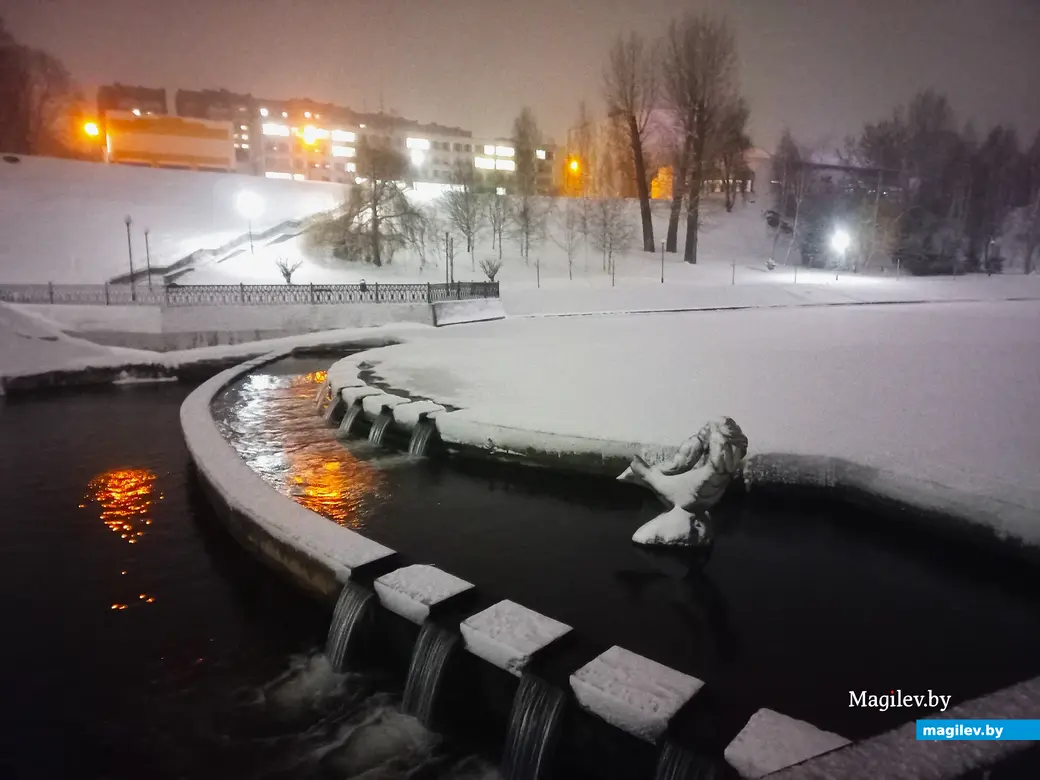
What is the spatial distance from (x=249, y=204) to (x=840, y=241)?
162 feet

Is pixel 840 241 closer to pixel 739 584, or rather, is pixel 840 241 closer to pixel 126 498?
pixel 739 584

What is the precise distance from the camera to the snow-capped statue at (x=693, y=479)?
6582mm

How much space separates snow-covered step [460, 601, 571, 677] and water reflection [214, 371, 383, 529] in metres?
3.09

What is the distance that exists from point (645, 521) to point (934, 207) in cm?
6911

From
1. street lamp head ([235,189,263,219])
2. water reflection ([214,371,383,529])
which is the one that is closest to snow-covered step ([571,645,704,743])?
water reflection ([214,371,383,529])

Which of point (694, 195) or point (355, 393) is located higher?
point (694, 195)

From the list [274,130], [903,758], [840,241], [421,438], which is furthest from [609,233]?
[274,130]

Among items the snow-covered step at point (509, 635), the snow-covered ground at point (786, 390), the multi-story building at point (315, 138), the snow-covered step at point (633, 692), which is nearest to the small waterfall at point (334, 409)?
the snow-covered ground at point (786, 390)

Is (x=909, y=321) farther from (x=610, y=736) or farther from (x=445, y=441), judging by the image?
(x=610, y=736)

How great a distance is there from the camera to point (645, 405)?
36.4ft

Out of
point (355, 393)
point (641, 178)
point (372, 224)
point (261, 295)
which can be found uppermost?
point (641, 178)

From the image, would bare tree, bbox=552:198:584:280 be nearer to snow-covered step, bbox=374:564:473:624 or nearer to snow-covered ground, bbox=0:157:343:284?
snow-covered ground, bbox=0:157:343:284

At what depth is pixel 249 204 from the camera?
178ft

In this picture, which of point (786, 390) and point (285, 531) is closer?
point (285, 531)
